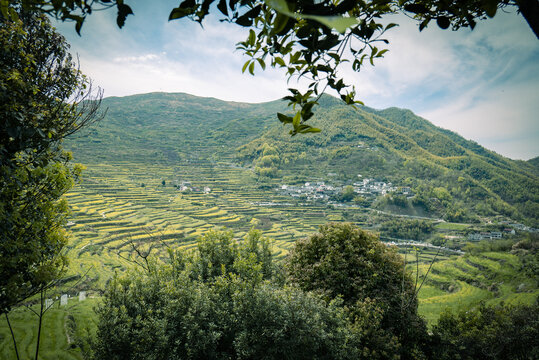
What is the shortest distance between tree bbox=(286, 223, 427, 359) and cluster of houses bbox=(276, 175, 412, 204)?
68143mm

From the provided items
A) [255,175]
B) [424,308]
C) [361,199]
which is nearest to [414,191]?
[361,199]

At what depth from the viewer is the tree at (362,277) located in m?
7.91

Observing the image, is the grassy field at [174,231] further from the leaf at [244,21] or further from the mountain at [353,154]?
the mountain at [353,154]

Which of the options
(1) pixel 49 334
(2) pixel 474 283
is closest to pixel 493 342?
(1) pixel 49 334

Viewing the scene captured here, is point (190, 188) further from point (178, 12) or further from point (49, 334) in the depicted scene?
point (178, 12)

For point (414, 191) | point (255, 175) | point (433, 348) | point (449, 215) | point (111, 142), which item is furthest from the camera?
point (111, 142)

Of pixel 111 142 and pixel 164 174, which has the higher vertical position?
pixel 111 142

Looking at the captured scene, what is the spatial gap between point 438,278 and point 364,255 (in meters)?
30.9

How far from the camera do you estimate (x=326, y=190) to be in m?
81.2

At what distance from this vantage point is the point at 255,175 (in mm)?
93188

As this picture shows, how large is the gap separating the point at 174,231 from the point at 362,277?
33.8 m

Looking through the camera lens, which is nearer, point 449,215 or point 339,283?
point 339,283

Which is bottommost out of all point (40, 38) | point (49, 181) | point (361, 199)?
point (361, 199)

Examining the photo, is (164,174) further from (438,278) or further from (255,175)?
(438,278)
